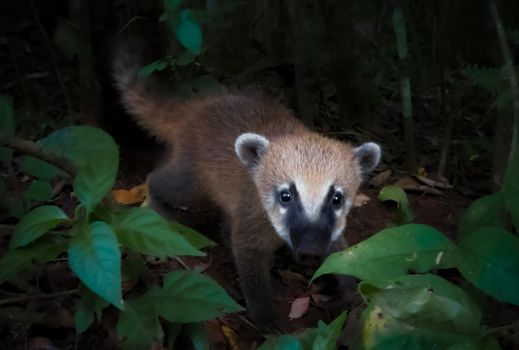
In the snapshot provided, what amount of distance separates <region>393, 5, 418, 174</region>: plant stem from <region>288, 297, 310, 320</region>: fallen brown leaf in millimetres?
1589

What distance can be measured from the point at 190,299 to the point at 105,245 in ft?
1.70

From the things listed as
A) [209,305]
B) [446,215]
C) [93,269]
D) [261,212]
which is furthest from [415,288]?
[446,215]

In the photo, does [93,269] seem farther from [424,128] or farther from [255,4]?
[424,128]

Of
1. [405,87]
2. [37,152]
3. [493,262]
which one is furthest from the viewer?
[405,87]

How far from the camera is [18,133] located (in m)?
4.75

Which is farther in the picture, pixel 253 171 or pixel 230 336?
pixel 253 171

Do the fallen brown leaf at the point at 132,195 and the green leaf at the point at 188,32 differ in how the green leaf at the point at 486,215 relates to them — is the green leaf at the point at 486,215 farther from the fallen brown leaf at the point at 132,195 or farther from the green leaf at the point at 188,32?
the fallen brown leaf at the point at 132,195

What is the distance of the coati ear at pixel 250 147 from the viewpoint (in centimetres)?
392

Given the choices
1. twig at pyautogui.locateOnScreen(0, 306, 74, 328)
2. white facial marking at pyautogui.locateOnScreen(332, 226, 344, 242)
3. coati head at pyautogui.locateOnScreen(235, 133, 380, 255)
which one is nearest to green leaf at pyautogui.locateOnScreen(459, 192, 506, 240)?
coati head at pyautogui.locateOnScreen(235, 133, 380, 255)

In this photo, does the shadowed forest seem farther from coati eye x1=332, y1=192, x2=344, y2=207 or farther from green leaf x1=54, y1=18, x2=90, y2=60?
coati eye x1=332, y1=192, x2=344, y2=207

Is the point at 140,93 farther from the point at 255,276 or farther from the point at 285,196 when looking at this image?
the point at 255,276

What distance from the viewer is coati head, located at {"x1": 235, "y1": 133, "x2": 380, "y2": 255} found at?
11.4 ft

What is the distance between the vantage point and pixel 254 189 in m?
4.07

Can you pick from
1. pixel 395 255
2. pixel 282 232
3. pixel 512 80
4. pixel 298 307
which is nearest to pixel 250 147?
pixel 282 232
